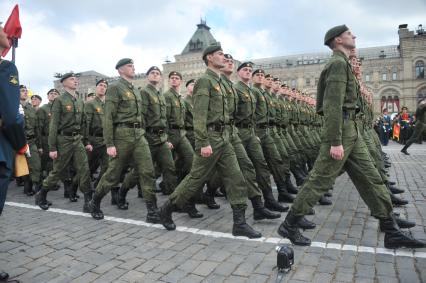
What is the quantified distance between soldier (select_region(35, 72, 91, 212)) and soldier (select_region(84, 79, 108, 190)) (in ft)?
3.71

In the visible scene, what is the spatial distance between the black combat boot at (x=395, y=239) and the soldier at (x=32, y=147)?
645 centimetres

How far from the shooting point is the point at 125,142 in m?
5.70

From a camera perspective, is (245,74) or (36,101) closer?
(245,74)

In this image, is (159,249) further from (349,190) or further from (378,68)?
(378,68)

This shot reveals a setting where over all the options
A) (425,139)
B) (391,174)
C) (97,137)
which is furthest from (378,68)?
(97,137)

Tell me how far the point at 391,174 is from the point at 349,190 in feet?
8.78

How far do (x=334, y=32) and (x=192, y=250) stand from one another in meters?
2.98

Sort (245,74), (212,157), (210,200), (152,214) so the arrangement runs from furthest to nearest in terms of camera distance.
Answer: (210,200), (245,74), (152,214), (212,157)

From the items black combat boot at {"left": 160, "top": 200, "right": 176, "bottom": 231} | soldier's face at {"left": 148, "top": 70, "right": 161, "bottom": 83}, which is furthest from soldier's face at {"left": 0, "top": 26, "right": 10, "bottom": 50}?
soldier's face at {"left": 148, "top": 70, "right": 161, "bottom": 83}

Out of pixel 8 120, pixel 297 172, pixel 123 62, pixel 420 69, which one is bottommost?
pixel 297 172

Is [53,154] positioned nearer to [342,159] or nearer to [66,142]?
[66,142]

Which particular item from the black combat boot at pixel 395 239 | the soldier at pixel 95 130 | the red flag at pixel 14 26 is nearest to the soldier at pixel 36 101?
the red flag at pixel 14 26

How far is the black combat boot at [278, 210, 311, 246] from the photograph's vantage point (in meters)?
4.31

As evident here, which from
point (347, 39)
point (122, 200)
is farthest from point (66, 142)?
point (347, 39)
